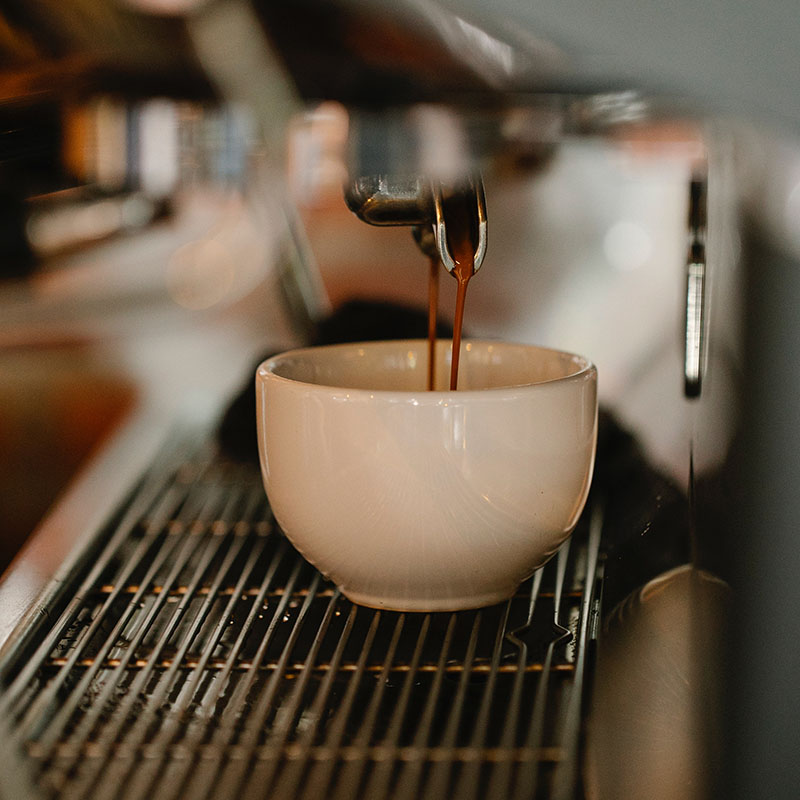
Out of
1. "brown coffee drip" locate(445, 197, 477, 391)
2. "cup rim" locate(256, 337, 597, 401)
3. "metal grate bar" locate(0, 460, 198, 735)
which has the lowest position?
"metal grate bar" locate(0, 460, 198, 735)

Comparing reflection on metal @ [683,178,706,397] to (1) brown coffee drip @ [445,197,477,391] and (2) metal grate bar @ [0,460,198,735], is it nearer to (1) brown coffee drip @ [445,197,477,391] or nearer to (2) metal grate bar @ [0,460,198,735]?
(1) brown coffee drip @ [445,197,477,391]

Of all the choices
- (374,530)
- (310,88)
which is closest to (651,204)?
(310,88)

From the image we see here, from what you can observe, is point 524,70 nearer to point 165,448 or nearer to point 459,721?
point 459,721

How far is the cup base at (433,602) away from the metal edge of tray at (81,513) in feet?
0.35

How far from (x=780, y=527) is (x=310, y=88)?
282 mm

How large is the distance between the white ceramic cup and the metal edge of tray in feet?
0.28

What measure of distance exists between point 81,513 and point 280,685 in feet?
0.55

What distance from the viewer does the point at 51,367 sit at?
62cm

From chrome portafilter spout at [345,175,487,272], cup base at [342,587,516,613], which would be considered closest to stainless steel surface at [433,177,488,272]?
chrome portafilter spout at [345,175,487,272]

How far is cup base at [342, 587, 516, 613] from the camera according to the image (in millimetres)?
293

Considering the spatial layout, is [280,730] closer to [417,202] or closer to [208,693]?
[208,693]

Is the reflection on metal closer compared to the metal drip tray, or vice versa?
the metal drip tray

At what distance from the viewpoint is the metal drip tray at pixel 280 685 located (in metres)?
0.21

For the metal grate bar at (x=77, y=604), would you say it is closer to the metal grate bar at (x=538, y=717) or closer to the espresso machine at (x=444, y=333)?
the espresso machine at (x=444, y=333)
